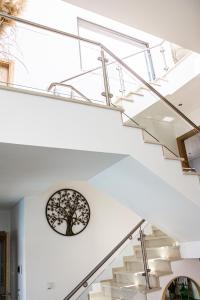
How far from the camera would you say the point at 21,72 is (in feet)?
10.7

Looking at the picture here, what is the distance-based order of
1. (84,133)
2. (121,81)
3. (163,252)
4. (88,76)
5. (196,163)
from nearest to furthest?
(84,133) → (88,76) → (121,81) → (163,252) → (196,163)

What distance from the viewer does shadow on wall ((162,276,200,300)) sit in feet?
15.8

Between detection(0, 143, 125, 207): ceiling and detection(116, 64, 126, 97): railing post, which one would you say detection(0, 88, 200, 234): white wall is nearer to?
detection(0, 143, 125, 207): ceiling

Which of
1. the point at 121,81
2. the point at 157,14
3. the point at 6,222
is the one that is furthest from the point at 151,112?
the point at 6,222

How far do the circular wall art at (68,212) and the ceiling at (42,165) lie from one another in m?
0.84

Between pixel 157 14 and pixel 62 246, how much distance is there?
156 inches

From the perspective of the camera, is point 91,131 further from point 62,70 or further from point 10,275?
point 10,275

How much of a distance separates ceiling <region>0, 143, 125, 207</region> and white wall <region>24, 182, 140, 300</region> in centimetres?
83

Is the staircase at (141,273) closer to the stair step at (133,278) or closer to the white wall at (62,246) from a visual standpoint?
the stair step at (133,278)

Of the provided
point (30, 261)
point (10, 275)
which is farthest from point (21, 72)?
point (10, 275)

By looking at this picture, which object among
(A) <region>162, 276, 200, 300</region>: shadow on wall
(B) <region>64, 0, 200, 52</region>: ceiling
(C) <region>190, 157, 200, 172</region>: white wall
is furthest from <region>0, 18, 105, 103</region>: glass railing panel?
(C) <region>190, 157, 200, 172</region>: white wall

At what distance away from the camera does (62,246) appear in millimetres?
4988

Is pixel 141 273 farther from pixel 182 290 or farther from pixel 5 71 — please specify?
pixel 5 71

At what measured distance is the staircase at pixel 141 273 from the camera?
4160 mm
